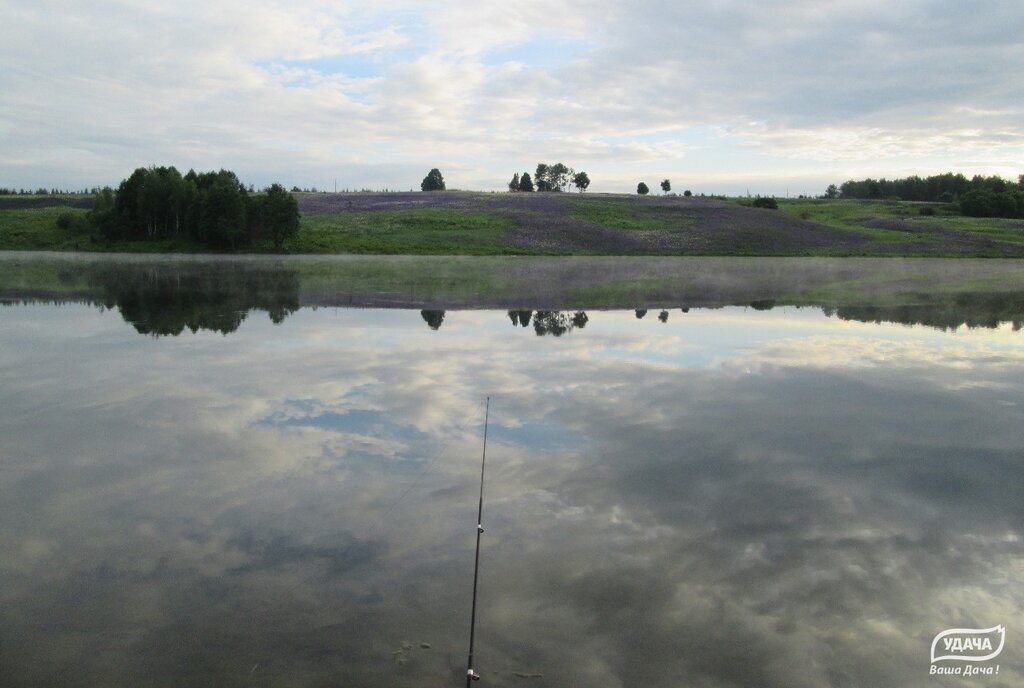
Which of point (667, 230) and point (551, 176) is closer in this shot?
point (667, 230)

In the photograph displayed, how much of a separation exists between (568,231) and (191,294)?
43269 mm

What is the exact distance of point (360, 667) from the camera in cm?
459

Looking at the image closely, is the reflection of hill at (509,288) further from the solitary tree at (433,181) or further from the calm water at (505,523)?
the solitary tree at (433,181)

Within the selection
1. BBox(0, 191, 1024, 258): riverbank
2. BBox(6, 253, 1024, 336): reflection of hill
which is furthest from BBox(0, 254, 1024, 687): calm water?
BBox(0, 191, 1024, 258): riverbank

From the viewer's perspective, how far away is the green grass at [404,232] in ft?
190

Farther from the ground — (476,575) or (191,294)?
(191,294)

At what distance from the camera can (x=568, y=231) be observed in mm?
65312

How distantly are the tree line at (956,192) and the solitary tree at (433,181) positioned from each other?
7291 cm

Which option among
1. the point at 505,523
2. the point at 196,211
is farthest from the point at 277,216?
the point at 505,523

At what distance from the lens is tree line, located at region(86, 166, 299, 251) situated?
57125 millimetres

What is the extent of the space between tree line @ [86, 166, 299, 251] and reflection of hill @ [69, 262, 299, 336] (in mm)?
17227

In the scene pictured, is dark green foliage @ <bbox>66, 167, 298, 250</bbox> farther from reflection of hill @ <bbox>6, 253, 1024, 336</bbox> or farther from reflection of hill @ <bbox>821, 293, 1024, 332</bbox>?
reflection of hill @ <bbox>821, 293, 1024, 332</bbox>

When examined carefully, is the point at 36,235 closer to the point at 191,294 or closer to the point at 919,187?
the point at 191,294

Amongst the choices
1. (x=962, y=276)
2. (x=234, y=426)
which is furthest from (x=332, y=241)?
(x=234, y=426)
